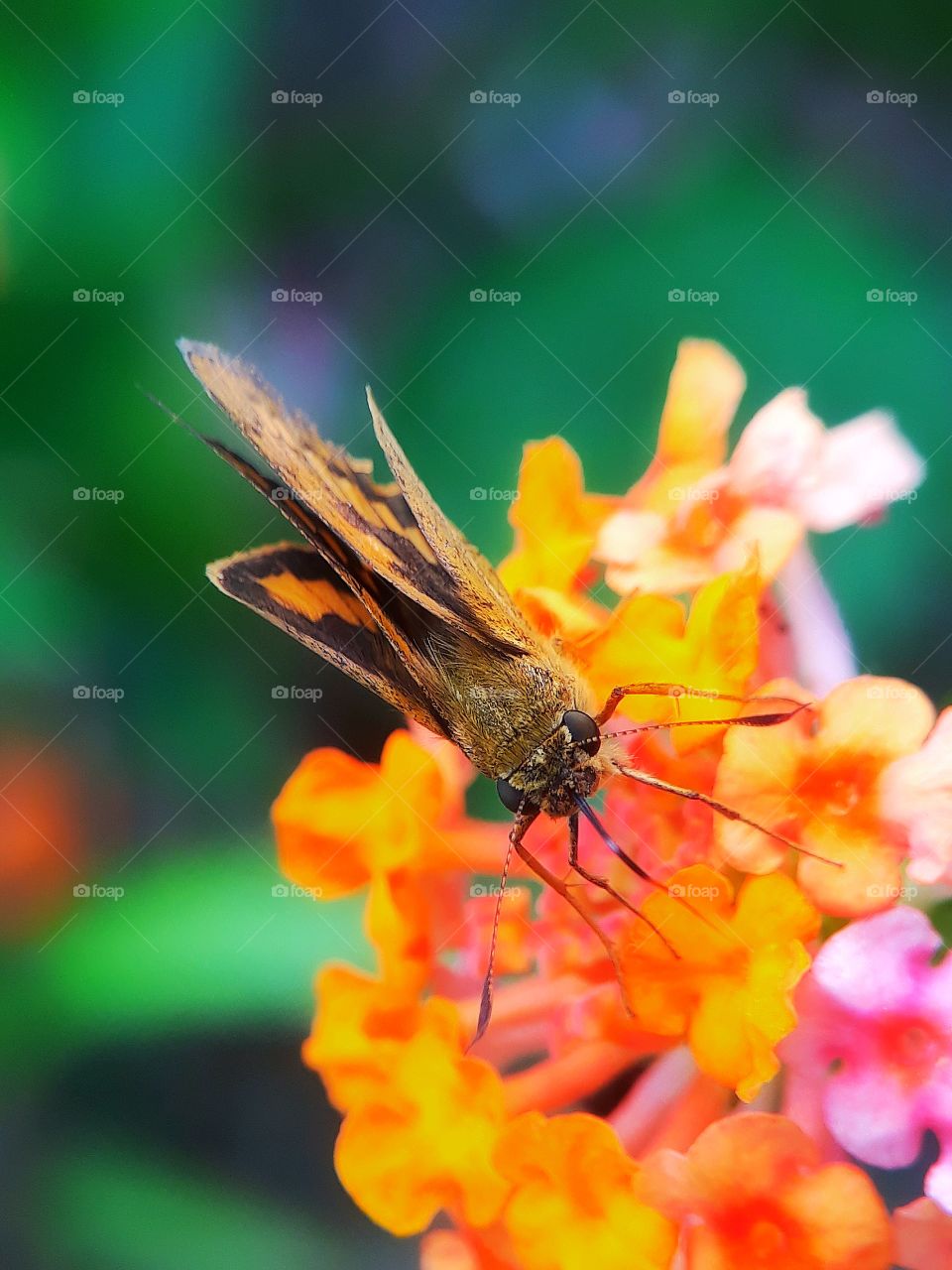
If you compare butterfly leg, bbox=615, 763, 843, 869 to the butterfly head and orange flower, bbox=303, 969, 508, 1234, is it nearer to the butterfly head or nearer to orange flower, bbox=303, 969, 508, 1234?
the butterfly head

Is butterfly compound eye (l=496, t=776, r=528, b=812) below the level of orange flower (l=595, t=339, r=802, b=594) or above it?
below

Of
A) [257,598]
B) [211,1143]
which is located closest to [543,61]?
[257,598]

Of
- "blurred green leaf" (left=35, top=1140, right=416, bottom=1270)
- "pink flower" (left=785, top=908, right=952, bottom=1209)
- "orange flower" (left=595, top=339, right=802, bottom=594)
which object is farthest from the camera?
"blurred green leaf" (left=35, top=1140, right=416, bottom=1270)

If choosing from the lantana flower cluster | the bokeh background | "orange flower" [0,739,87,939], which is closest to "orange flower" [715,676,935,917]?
the lantana flower cluster

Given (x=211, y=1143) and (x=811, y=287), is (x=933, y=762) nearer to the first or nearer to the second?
(x=811, y=287)

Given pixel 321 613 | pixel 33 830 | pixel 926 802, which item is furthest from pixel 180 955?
pixel 926 802

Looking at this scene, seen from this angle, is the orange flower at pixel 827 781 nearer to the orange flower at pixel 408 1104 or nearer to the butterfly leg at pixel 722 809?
the butterfly leg at pixel 722 809
